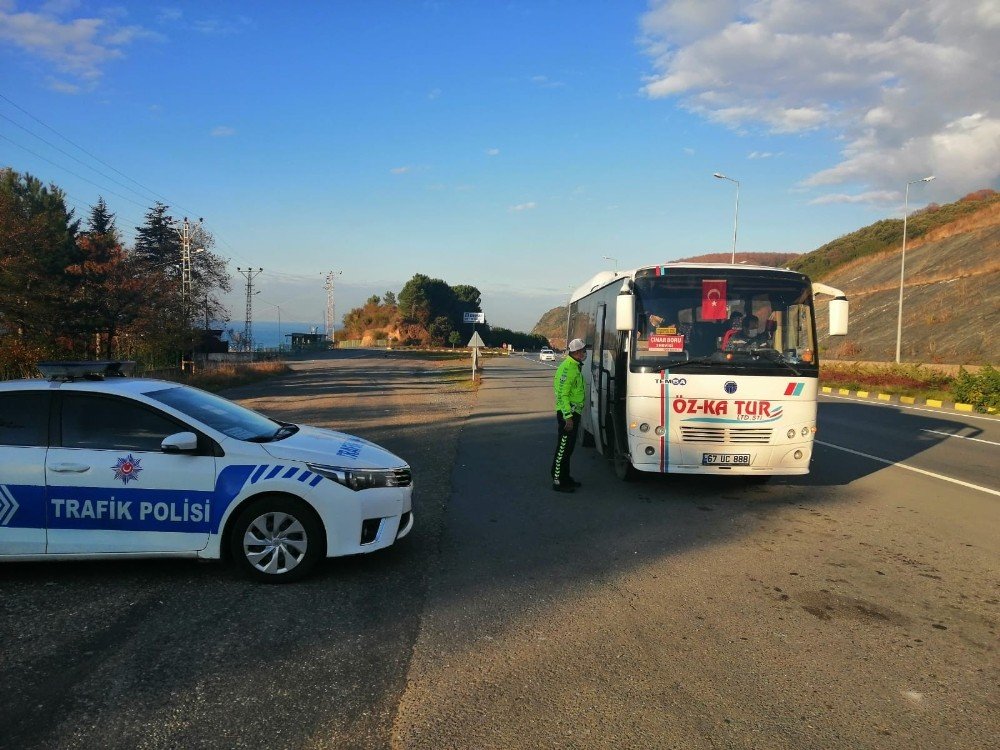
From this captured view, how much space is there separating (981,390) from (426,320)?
99.5 m

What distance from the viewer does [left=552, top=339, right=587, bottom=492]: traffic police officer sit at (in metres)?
9.17

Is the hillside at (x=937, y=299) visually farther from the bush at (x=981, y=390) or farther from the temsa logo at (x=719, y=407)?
the temsa logo at (x=719, y=407)

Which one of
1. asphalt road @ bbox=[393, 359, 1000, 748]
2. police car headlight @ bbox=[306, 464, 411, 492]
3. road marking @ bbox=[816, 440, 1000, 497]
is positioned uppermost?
police car headlight @ bbox=[306, 464, 411, 492]

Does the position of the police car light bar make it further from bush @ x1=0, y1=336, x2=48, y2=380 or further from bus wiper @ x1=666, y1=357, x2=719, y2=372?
bush @ x1=0, y1=336, x2=48, y2=380

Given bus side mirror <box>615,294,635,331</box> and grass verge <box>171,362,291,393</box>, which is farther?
grass verge <box>171,362,291,393</box>

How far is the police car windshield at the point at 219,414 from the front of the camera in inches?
228

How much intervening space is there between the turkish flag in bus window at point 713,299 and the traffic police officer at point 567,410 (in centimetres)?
153

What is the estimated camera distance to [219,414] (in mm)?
6141

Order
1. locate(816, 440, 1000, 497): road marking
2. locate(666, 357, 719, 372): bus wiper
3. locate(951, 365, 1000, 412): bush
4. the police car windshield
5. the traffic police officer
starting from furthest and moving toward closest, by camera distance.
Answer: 1. locate(951, 365, 1000, 412): bush
2. locate(816, 440, 1000, 497): road marking
3. the traffic police officer
4. locate(666, 357, 719, 372): bus wiper
5. the police car windshield

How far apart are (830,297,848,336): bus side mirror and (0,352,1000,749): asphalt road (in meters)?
2.13

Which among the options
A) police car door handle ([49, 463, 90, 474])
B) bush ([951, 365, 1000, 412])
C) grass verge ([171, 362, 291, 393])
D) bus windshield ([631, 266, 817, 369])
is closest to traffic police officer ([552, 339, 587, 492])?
bus windshield ([631, 266, 817, 369])

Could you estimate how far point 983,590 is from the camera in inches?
225

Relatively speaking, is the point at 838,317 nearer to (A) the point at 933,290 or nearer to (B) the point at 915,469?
(B) the point at 915,469

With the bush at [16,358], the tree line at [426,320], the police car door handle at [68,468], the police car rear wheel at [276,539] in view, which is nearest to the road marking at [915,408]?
the police car rear wheel at [276,539]
